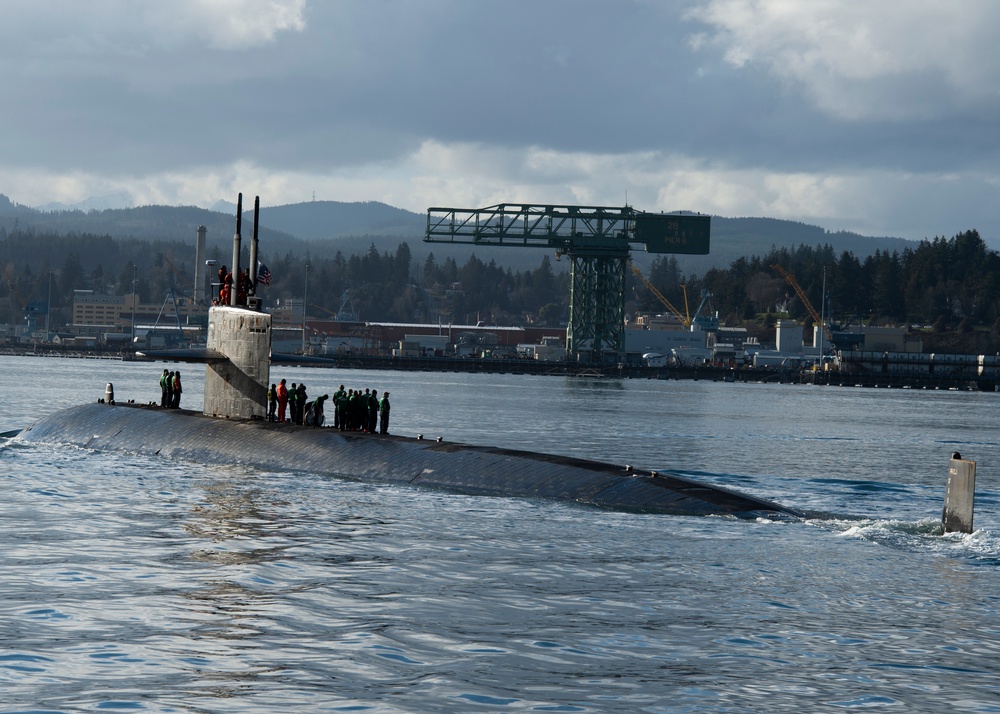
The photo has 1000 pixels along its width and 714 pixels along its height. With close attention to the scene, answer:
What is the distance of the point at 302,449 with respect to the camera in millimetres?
29016

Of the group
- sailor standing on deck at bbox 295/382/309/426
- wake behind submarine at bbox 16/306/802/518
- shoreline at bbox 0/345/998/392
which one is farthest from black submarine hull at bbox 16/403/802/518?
shoreline at bbox 0/345/998/392

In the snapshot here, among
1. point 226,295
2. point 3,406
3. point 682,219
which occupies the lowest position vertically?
point 3,406

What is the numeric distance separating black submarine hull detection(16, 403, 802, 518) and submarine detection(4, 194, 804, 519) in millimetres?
28

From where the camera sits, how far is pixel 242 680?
37.9 feet

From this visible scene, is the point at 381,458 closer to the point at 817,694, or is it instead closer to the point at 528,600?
the point at 528,600

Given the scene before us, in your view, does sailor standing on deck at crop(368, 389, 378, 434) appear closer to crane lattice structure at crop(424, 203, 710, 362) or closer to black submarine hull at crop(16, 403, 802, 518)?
black submarine hull at crop(16, 403, 802, 518)

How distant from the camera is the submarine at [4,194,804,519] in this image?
24.0m

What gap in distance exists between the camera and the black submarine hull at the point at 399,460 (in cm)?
2372

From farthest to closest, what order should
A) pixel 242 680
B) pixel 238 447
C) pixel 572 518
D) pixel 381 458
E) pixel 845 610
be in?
1. pixel 238 447
2. pixel 381 458
3. pixel 572 518
4. pixel 845 610
5. pixel 242 680

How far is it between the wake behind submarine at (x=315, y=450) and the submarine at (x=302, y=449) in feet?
0.09

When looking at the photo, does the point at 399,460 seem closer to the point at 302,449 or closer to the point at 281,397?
the point at 302,449

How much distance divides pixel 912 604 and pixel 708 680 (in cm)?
507

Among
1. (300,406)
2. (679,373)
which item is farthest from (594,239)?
(300,406)

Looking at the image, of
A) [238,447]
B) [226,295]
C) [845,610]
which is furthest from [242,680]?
[226,295]
